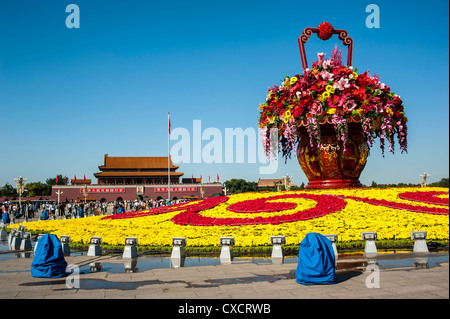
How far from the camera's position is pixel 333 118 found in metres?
15.2

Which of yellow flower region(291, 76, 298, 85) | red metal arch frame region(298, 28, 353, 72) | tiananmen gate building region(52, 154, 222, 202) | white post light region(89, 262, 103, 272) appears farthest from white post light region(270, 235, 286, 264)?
tiananmen gate building region(52, 154, 222, 202)

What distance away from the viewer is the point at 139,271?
8.34 metres

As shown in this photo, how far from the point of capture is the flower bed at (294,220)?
37.8 feet

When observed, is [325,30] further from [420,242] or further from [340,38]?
[420,242]

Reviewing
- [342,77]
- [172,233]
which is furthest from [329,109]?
[172,233]

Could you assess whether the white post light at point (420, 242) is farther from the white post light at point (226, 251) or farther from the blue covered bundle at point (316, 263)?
the white post light at point (226, 251)

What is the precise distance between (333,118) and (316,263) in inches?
383

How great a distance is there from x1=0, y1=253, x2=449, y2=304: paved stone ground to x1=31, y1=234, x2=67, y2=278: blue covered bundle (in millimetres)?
188

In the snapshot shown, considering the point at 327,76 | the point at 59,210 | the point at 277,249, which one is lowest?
the point at 59,210

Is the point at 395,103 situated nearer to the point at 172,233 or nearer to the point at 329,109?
the point at 329,109

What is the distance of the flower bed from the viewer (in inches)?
454

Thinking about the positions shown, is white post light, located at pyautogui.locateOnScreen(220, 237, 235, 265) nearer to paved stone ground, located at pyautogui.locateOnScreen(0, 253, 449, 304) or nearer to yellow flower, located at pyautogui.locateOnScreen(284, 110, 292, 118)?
paved stone ground, located at pyautogui.locateOnScreen(0, 253, 449, 304)

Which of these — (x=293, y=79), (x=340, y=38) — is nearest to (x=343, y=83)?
(x=293, y=79)

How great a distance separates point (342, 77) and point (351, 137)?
240cm
